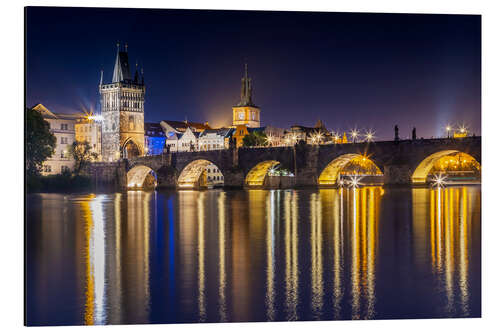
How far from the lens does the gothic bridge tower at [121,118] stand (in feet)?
206

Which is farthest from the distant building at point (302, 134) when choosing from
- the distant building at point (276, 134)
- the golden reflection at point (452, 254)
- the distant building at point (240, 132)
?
the golden reflection at point (452, 254)

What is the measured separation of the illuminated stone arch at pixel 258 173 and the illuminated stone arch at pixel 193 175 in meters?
4.55

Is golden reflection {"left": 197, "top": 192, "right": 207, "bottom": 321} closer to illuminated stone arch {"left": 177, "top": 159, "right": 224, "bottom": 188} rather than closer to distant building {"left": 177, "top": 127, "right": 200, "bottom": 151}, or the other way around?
illuminated stone arch {"left": 177, "top": 159, "right": 224, "bottom": 188}

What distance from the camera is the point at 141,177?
57125mm

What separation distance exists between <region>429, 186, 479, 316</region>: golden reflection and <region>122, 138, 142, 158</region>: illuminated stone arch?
4681cm

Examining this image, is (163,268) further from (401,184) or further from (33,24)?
(401,184)

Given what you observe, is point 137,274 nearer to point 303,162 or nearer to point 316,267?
point 316,267

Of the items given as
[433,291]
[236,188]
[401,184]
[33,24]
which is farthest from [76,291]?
[236,188]

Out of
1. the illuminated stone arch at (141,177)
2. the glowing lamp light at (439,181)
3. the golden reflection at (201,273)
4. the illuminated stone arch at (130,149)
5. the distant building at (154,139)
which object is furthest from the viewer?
the distant building at (154,139)

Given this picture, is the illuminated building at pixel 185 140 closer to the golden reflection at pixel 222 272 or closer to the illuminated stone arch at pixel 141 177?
the illuminated stone arch at pixel 141 177

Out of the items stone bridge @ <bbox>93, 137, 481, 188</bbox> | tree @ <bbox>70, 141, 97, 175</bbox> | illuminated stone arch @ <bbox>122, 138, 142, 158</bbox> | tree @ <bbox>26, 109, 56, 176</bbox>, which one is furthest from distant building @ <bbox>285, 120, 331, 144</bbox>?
tree @ <bbox>26, 109, 56, 176</bbox>

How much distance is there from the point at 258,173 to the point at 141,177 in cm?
1467

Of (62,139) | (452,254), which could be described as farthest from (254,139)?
(452,254)

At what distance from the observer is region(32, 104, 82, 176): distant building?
35631mm
